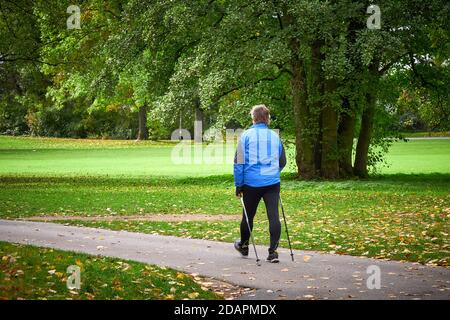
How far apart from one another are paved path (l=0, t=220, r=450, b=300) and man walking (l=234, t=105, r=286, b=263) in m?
0.67

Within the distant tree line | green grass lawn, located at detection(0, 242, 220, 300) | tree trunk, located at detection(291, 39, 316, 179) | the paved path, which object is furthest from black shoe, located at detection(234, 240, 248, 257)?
tree trunk, located at detection(291, 39, 316, 179)

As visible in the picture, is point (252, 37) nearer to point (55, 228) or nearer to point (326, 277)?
point (55, 228)

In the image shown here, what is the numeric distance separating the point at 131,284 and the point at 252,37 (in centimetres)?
1830

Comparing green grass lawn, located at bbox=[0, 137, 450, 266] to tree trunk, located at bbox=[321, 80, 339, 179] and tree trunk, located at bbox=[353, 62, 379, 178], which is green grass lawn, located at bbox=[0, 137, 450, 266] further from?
tree trunk, located at bbox=[321, 80, 339, 179]

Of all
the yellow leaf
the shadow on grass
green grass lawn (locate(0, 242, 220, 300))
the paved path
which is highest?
green grass lawn (locate(0, 242, 220, 300))

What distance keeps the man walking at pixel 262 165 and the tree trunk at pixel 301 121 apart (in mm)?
15910

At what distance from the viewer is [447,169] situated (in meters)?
36.2

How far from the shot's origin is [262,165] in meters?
10.6

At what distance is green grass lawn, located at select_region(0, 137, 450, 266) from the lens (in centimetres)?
1302

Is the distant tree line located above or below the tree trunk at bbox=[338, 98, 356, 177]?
above

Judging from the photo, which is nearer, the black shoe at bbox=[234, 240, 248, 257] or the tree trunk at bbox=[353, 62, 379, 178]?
the black shoe at bbox=[234, 240, 248, 257]

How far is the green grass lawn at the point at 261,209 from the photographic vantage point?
1302 centimetres

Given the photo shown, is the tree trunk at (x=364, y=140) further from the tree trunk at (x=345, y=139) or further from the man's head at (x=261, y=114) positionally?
the man's head at (x=261, y=114)

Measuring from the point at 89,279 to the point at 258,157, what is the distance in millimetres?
3128
